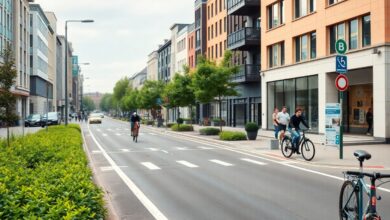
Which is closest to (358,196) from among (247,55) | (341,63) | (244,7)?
(341,63)

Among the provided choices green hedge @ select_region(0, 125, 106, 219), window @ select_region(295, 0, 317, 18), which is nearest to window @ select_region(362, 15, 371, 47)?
window @ select_region(295, 0, 317, 18)

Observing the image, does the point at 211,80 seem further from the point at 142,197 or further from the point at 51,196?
the point at 51,196

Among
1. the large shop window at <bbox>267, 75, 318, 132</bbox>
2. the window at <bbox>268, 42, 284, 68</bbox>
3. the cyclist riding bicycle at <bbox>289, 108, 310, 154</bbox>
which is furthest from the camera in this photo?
the window at <bbox>268, 42, 284, 68</bbox>

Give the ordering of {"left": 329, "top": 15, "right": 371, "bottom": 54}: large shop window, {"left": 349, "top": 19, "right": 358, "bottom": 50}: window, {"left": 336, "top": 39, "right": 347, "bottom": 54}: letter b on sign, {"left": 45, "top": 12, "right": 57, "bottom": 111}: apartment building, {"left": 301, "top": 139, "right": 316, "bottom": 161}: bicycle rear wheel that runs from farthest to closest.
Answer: {"left": 45, "top": 12, "right": 57, "bottom": 111}: apartment building
{"left": 349, "top": 19, "right": 358, "bottom": 50}: window
{"left": 329, "top": 15, "right": 371, "bottom": 54}: large shop window
{"left": 301, "top": 139, "right": 316, "bottom": 161}: bicycle rear wheel
{"left": 336, "top": 39, "right": 347, "bottom": 54}: letter b on sign

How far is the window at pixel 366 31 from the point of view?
24913 millimetres

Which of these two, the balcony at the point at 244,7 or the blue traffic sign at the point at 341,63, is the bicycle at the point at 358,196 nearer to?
the blue traffic sign at the point at 341,63

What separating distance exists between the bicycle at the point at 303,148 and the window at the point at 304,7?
1647 centimetres

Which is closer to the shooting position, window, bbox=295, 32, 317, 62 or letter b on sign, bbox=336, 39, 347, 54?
letter b on sign, bbox=336, 39, 347, 54

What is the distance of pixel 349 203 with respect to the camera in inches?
248

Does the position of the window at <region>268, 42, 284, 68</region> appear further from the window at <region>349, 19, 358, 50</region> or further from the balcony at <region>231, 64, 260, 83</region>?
the window at <region>349, 19, 358, 50</region>

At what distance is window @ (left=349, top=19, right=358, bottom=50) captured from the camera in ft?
85.6

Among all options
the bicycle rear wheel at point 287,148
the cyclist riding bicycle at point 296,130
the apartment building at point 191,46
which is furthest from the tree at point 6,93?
the apartment building at point 191,46

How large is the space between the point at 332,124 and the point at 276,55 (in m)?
20.1

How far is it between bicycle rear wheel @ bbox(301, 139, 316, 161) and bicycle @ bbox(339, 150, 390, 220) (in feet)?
29.9
